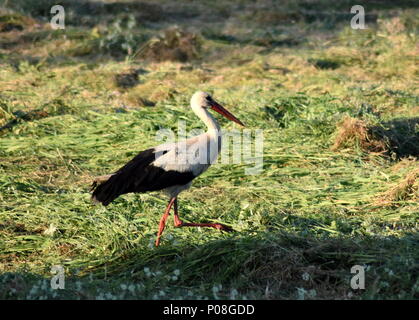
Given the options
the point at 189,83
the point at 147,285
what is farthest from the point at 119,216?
the point at 189,83

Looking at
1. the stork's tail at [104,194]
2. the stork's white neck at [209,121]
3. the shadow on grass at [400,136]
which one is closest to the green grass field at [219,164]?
the shadow on grass at [400,136]

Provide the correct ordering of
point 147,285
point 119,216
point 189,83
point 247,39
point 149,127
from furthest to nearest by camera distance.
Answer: point 247,39
point 189,83
point 149,127
point 119,216
point 147,285

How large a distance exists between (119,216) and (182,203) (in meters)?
0.80

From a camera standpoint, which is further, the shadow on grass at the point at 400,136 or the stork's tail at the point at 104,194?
the shadow on grass at the point at 400,136

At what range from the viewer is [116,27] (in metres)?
17.3

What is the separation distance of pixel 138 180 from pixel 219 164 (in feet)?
7.34

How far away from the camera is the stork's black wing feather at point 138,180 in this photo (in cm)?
603

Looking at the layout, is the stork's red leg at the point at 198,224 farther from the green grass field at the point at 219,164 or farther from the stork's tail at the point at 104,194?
the stork's tail at the point at 104,194

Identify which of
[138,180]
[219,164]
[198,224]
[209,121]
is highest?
[209,121]

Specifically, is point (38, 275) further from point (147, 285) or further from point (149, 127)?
point (149, 127)

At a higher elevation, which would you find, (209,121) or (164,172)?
(209,121)

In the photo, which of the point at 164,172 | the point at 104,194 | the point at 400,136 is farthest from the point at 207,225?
the point at 400,136

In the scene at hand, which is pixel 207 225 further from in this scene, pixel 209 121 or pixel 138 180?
pixel 209 121

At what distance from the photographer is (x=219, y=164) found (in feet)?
27.0
